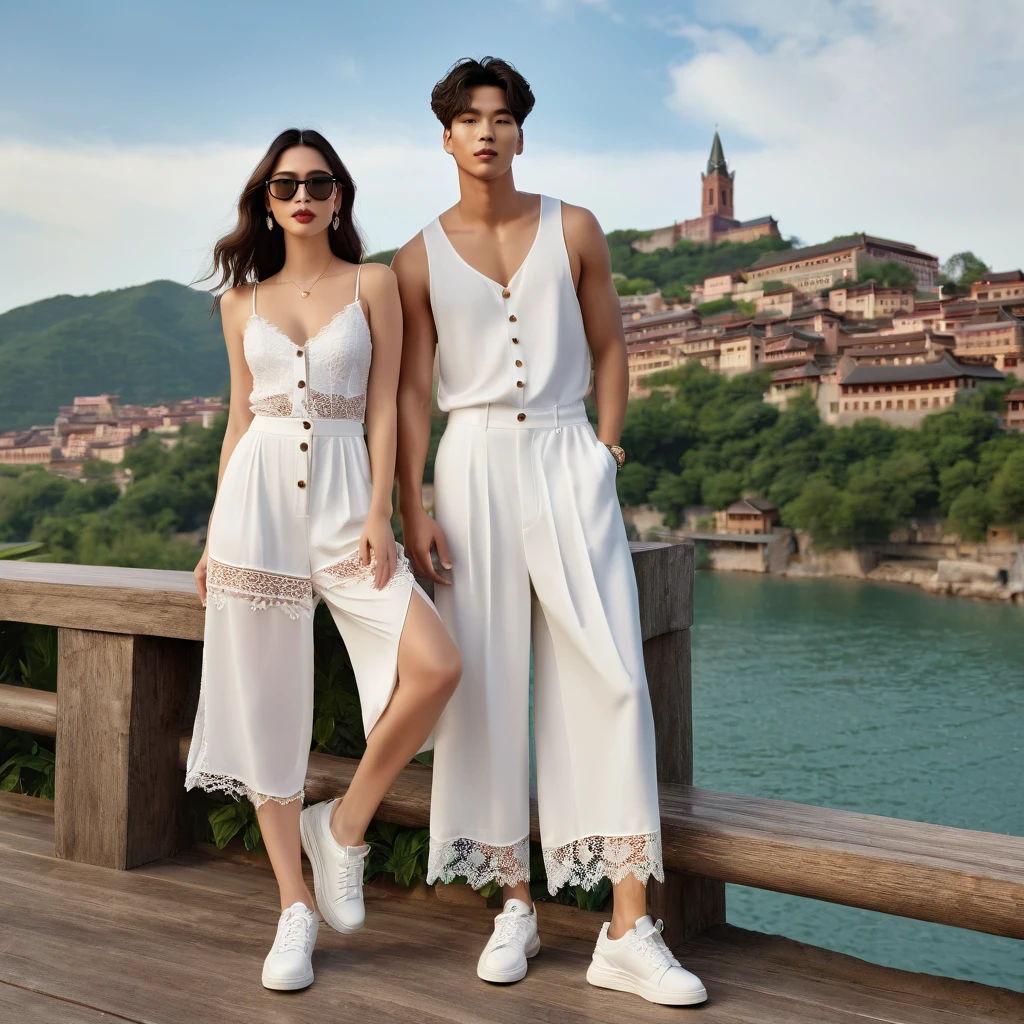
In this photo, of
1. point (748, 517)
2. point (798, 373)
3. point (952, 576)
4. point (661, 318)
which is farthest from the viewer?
point (661, 318)

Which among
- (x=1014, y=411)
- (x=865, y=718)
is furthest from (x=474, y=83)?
(x=1014, y=411)

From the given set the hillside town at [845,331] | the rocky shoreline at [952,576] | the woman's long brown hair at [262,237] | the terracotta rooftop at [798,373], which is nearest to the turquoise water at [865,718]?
the rocky shoreline at [952,576]

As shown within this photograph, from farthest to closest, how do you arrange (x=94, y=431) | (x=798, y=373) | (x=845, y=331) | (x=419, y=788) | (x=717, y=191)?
(x=717, y=191) < (x=845, y=331) < (x=94, y=431) < (x=798, y=373) < (x=419, y=788)

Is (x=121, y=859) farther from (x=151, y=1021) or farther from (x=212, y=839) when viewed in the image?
(x=151, y=1021)

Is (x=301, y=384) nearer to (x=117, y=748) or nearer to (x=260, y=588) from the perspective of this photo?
(x=260, y=588)

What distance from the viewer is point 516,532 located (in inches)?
66.6

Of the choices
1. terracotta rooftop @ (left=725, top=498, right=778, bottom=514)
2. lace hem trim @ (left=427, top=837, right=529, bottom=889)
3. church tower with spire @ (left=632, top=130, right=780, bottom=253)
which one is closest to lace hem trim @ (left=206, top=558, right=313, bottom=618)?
lace hem trim @ (left=427, top=837, right=529, bottom=889)

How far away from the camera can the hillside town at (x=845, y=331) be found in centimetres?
4378

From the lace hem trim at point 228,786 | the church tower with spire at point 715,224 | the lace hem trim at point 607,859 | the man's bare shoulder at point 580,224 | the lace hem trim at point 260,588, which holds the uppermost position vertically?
the church tower with spire at point 715,224

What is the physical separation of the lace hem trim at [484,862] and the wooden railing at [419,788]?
3.4 inches

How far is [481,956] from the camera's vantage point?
1621 millimetres

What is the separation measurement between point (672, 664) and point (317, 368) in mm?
825

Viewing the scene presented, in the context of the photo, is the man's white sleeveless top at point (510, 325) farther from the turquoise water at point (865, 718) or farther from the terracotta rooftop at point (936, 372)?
the terracotta rooftop at point (936, 372)

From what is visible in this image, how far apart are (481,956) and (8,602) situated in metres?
1.29
